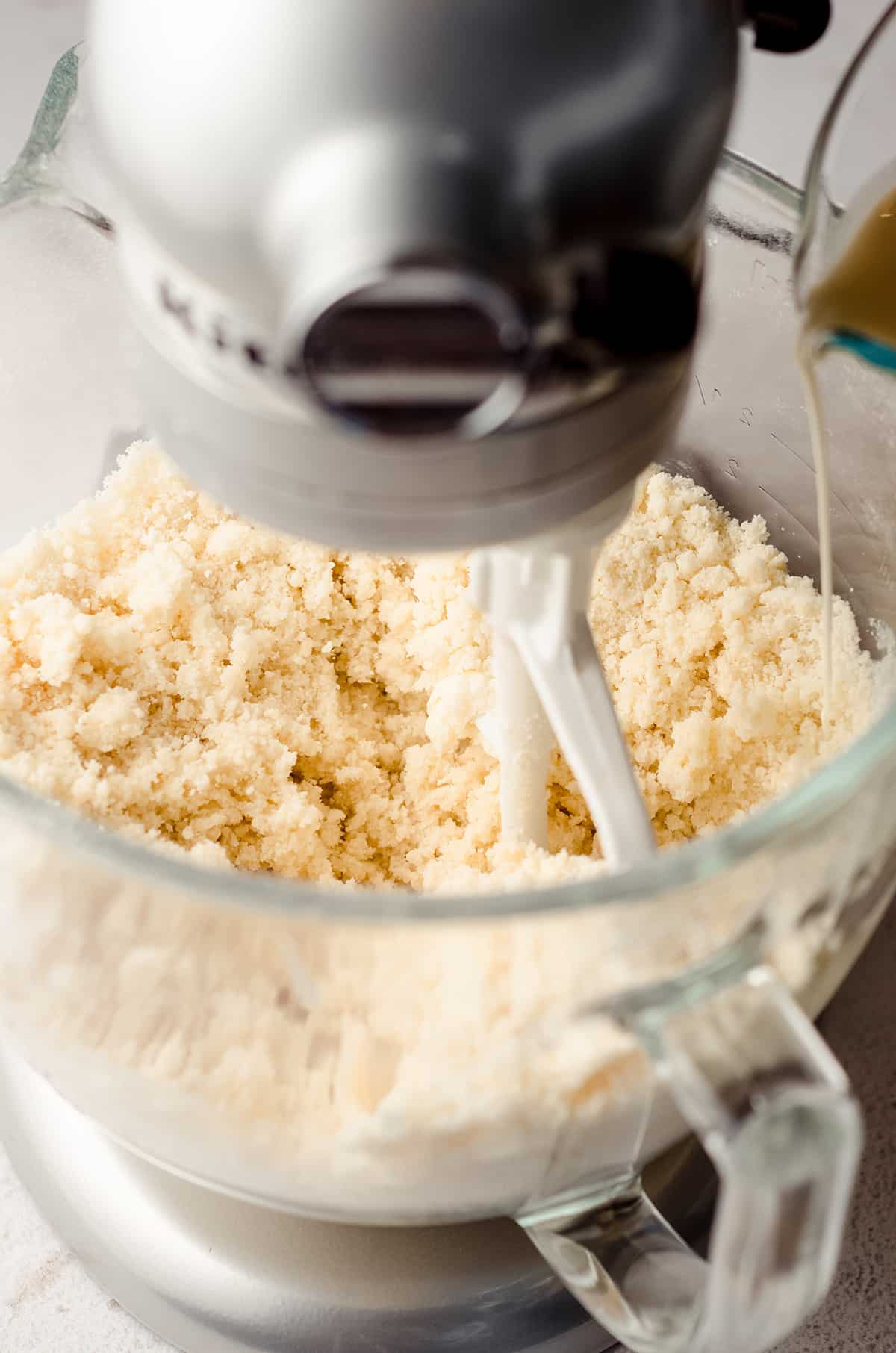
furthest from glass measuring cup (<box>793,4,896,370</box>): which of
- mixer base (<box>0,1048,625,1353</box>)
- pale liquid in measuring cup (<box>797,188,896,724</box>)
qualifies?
mixer base (<box>0,1048,625,1353</box>)

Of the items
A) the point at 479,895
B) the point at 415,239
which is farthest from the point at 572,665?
the point at 415,239

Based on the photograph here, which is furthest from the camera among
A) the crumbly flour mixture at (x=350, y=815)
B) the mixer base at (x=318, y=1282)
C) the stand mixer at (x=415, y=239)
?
the mixer base at (x=318, y=1282)

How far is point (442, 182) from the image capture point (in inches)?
14.9

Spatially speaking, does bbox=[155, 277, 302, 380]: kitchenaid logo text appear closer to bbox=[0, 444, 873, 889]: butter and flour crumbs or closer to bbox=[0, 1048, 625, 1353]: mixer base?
bbox=[0, 444, 873, 889]: butter and flour crumbs

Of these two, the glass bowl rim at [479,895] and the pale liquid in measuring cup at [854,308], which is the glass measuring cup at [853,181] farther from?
the glass bowl rim at [479,895]

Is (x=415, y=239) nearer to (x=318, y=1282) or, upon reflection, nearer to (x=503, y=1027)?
(x=503, y=1027)

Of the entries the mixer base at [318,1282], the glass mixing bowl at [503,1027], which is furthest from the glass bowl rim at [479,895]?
the mixer base at [318,1282]

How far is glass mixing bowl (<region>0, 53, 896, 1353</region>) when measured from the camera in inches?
17.6

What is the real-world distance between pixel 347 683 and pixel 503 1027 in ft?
1.06

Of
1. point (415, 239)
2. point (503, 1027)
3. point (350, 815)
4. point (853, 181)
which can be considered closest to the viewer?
point (415, 239)

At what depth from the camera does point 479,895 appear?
0.47m

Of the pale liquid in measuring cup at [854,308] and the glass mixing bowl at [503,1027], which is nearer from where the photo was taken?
the glass mixing bowl at [503,1027]

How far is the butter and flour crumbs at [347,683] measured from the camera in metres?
0.72

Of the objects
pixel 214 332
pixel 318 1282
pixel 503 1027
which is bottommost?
pixel 318 1282
